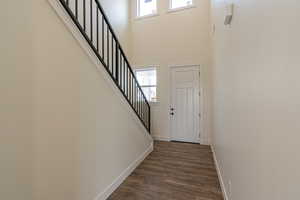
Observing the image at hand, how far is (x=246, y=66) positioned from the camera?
3.75 feet

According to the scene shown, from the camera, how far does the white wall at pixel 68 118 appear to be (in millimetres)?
1218

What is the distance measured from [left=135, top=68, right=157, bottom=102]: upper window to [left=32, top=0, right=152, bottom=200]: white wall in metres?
2.91

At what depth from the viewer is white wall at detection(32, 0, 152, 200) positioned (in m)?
1.22

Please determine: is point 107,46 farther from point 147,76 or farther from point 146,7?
point 146,7

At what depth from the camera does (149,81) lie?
521 centimetres

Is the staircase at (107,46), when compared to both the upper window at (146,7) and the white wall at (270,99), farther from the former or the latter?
the upper window at (146,7)

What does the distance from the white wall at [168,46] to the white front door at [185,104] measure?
18 centimetres

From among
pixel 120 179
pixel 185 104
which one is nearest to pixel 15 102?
pixel 120 179

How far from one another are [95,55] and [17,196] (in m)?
1.47

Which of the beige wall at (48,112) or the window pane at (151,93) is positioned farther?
the window pane at (151,93)

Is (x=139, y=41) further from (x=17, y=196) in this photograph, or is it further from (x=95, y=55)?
(x=17, y=196)

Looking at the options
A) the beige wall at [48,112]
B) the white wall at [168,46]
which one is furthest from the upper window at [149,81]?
the beige wall at [48,112]

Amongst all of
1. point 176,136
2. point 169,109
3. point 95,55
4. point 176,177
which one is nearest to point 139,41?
point 169,109

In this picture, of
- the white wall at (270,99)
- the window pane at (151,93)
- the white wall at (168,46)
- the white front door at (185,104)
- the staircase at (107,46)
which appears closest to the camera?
the white wall at (270,99)
